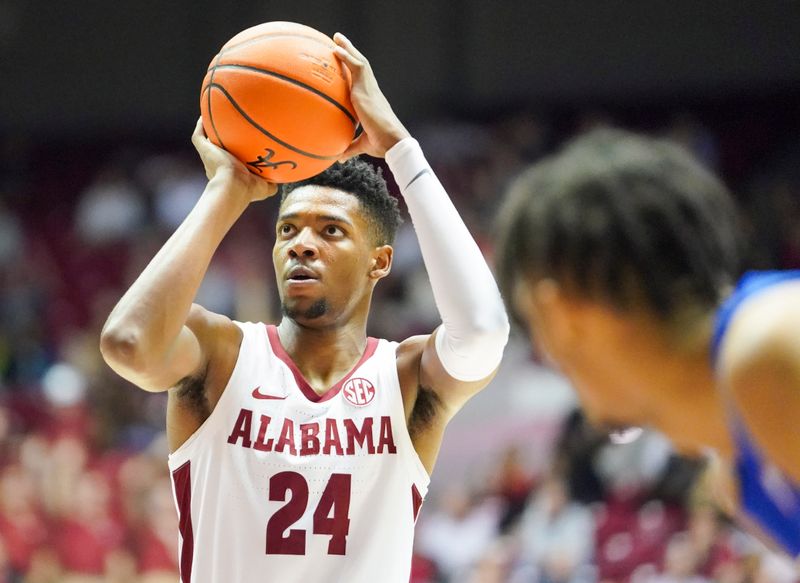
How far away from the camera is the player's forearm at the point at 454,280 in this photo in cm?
304

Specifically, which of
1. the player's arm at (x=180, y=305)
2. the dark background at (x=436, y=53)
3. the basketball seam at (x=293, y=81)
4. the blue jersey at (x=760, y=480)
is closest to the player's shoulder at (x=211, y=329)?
the player's arm at (x=180, y=305)

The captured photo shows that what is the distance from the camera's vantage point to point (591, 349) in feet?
5.82

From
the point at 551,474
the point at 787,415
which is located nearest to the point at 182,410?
the point at 787,415

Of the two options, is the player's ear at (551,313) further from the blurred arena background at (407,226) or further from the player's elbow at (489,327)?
the blurred arena background at (407,226)

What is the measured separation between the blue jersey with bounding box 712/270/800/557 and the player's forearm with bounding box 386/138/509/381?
124 cm

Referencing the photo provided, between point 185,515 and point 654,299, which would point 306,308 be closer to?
point 185,515

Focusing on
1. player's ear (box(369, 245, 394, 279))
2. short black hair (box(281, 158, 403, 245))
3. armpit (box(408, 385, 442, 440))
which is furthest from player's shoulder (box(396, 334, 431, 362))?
short black hair (box(281, 158, 403, 245))

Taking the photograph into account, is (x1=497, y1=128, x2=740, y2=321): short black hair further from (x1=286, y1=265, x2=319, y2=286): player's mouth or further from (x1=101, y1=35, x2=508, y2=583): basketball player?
(x1=286, y1=265, x2=319, y2=286): player's mouth

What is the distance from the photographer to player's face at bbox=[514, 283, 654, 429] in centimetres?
174

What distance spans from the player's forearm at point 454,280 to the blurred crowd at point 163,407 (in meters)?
3.36

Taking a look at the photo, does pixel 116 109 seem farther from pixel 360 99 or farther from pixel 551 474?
pixel 360 99

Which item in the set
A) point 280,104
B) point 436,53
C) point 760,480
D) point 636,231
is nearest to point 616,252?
point 636,231

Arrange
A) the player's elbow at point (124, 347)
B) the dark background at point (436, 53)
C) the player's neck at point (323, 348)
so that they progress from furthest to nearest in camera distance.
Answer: the dark background at point (436, 53) → the player's neck at point (323, 348) → the player's elbow at point (124, 347)

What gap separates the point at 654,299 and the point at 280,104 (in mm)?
1718
